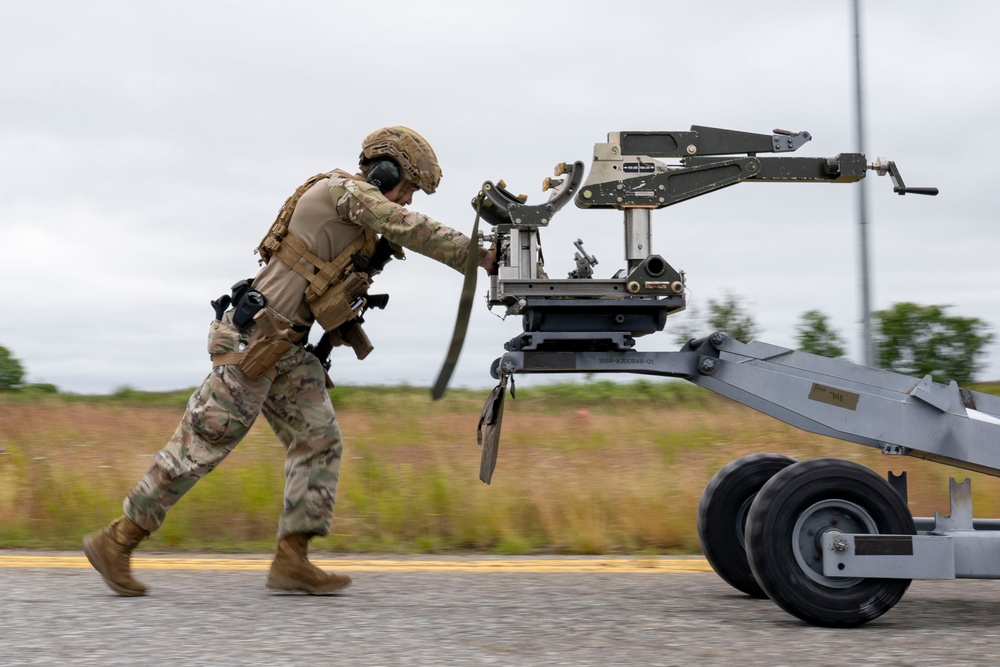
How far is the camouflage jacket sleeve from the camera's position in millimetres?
5168

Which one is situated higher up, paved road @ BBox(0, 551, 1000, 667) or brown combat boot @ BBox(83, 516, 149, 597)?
brown combat boot @ BBox(83, 516, 149, 597)

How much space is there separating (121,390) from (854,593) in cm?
1650

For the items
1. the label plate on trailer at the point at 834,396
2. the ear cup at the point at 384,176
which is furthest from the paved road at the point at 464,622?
the ear cup at the point at 384,176

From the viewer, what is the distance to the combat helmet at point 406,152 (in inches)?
219

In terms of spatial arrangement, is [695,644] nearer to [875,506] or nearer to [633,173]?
[875,506]

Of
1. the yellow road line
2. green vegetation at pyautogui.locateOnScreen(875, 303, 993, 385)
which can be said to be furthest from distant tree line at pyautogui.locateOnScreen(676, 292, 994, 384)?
the yellow road line

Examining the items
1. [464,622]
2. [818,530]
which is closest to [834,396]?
[818,530]

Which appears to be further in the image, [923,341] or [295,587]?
[923,341]

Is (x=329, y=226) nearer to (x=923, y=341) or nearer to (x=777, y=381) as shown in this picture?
(x=777, y=381)

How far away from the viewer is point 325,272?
5.39 metres

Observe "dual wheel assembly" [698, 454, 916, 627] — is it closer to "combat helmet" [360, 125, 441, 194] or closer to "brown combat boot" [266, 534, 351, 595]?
"brown combat boot" [266, 534, 351, 595]

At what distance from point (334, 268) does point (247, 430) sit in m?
0.83

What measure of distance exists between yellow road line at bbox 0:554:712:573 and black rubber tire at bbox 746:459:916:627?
1.70 metres

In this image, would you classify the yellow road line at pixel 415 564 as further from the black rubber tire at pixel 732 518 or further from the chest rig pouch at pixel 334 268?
the chest rig pouch at pixel 334 268
